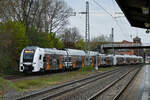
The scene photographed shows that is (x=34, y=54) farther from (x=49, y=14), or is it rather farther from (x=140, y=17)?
(x=49, y=14)

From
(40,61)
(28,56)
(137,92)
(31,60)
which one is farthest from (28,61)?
(137,92)

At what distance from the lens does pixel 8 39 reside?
2938 centimetres

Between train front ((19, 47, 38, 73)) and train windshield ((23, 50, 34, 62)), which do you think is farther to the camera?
train windshield ((23, 50, 34, 62))

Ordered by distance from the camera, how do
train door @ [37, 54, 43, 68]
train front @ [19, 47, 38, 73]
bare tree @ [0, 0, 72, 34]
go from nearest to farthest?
train front @ [19, 47, 38, 73]
train door @ [37, 54, 43, 68]
bare tree @ [0, 0, 72, 34]

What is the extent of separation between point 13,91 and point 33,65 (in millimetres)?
12817

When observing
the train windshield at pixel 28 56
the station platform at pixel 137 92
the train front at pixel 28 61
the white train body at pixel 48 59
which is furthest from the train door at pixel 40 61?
the station platform at pixel 137 92

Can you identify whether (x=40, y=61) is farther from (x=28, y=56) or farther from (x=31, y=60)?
(x=28, y=56)

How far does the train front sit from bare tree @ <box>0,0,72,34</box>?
9.02 meters

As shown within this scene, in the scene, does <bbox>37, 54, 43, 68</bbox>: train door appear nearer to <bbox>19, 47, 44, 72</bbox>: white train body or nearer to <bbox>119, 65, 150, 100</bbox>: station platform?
<bbox>19, 47, 44, 72</bbox>: white train body

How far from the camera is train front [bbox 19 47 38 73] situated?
93.6 feet

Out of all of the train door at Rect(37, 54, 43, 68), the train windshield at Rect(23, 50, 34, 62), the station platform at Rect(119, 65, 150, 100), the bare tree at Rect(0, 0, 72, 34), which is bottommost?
the station platform at Rect(119, 65, 150, 100)

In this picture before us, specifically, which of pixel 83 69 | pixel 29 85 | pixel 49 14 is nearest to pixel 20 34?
pixel 83 69

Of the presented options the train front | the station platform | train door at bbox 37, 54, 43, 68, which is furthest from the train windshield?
the station platform

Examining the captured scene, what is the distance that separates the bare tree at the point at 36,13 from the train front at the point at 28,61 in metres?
9.02
